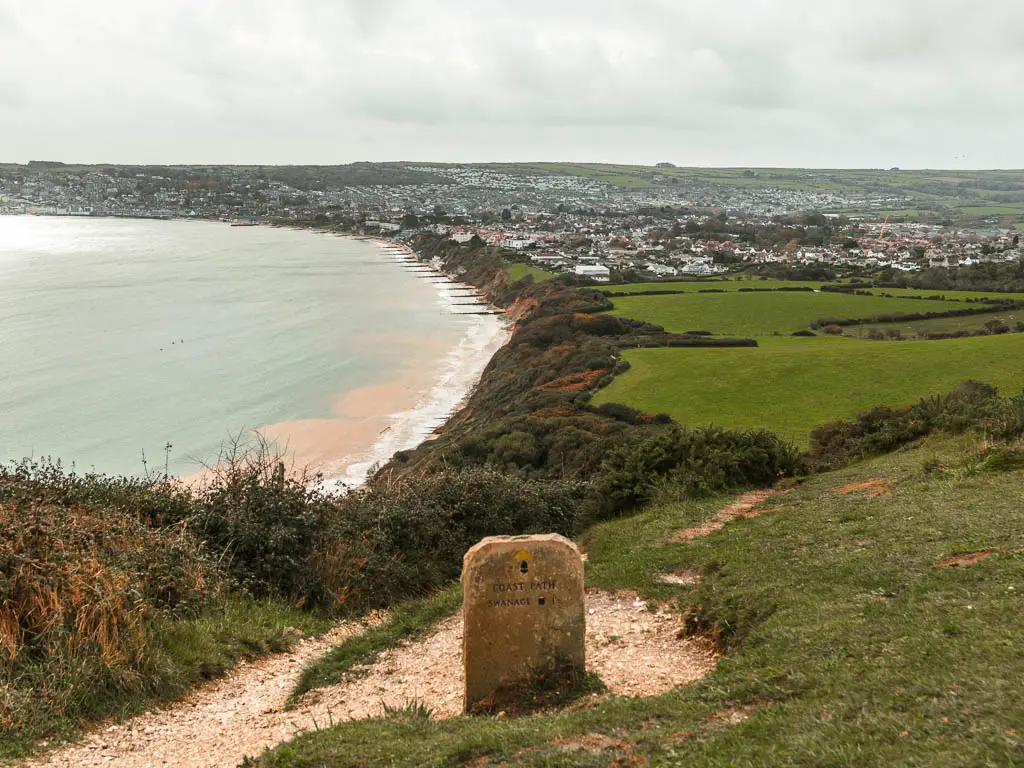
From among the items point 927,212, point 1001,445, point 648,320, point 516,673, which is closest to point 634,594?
point 516,673

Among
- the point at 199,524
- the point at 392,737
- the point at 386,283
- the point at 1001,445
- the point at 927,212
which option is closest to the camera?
the point at 392,737

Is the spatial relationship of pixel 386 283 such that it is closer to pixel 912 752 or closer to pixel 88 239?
pixel 88 239

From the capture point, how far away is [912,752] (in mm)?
4434

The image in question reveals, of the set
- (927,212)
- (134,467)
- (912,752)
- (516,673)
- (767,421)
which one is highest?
(927,212)

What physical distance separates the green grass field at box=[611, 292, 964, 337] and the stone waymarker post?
42424 mm

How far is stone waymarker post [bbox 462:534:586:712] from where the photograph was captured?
22.9 feet

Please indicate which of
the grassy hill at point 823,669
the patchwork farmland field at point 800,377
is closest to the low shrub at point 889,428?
the patchwork farmland field at point 800,377

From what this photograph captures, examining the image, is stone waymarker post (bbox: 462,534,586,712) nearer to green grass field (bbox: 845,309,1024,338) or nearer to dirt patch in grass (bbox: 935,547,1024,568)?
dirt patch in grass (bbox: 935,547,1024,568)

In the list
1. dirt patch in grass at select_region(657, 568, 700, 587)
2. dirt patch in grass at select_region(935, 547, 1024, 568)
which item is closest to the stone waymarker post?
dirt patch in grass at select_region(657, 568, 700, 587)

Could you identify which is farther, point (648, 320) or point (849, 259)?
point (849, 259)

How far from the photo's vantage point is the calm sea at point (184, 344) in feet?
119

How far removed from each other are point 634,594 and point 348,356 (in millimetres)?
44716

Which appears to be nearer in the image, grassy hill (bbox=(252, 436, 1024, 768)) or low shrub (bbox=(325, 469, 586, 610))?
grassy hill (bbox=(252, 436, 1024, 768))

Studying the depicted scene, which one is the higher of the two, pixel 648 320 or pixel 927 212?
pixel 927 212
